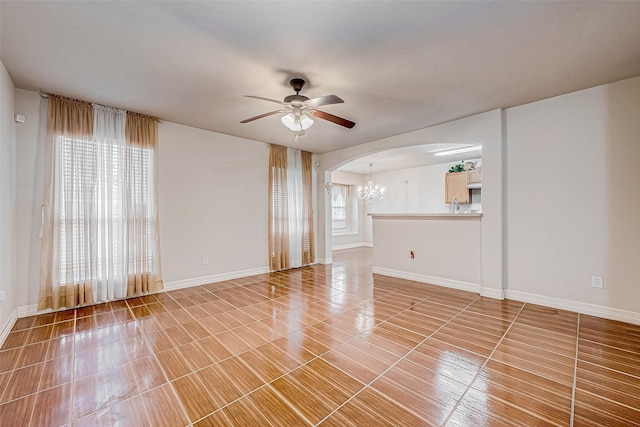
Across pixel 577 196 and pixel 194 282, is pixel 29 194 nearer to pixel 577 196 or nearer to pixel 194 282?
pixel 194 282

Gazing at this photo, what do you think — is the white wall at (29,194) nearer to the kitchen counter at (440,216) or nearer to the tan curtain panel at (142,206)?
the tan curtain panel at (142,206)

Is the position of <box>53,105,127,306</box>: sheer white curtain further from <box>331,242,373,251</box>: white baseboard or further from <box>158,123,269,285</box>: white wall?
<box>331,242,373,251</box>: white baseboard

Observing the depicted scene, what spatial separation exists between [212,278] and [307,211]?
2411 millimetres

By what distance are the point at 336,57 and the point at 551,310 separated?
380 centimetres

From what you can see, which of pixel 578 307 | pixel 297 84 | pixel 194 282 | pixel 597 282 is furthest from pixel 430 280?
pixel 194 282

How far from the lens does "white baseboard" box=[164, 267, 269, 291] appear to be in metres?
4.12

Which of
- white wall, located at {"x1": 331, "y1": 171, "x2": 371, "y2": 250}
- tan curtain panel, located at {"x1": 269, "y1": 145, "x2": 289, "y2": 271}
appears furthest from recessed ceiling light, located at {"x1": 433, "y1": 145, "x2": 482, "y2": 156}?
tan curtain panel, located at {"x1": 269, "y1": 145, "x2": 289, "y2": 271}

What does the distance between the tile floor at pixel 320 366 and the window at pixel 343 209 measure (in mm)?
5819

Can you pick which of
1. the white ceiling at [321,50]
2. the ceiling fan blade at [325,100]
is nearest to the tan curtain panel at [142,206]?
the white ceiling at [321,50]

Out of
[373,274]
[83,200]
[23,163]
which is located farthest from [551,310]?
[23,163]

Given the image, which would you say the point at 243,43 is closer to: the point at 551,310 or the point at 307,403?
the point at 307,403

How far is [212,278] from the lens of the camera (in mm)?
4555

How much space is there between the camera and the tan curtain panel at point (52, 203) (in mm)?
3066

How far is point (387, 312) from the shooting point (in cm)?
312
